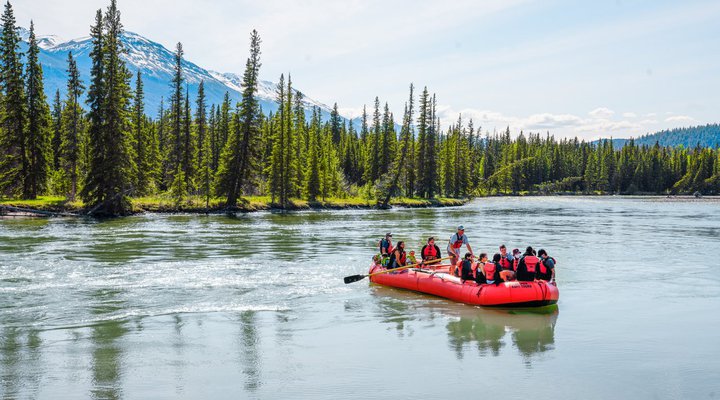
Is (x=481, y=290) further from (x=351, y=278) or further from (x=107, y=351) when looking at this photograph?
(x=107, y=351)

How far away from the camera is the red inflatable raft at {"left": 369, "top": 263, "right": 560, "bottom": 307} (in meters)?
18.6

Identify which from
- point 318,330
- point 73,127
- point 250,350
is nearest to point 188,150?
point 73,127

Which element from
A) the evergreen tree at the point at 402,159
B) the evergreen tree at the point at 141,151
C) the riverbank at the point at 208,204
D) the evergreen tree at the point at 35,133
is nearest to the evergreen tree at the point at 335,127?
the evergreen tree at the point at 402,159

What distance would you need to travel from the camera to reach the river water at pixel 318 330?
12195 mm

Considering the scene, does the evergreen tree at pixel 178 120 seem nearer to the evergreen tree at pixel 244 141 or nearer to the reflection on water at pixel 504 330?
the evergreen tree at pixel 244 141

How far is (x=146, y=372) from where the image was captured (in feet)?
41.7

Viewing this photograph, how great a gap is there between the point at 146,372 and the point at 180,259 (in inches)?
641

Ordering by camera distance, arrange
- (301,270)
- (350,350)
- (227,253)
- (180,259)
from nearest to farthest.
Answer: (350,350), (301,270), (180,259), (227,253)

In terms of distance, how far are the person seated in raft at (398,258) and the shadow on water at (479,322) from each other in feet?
5.58

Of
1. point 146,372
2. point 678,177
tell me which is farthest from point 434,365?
point 678,177

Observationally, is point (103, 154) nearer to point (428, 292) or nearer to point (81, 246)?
point (81, 246)

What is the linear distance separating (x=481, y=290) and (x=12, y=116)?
51.0 m

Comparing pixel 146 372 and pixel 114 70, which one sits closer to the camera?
pixel 146 372

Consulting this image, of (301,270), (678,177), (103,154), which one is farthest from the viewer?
(678,177)
